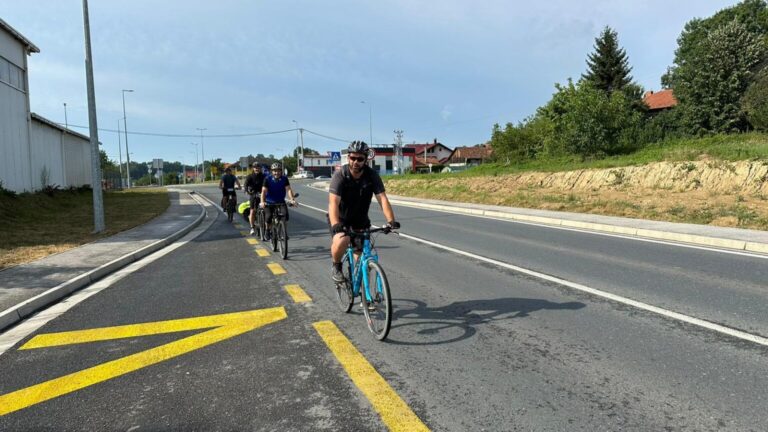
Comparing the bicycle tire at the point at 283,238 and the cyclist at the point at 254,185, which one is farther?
the cyclist at the point at 254,185

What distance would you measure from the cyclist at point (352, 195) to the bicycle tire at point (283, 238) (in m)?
4.05

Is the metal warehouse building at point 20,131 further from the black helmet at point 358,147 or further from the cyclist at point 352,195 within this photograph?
the black helmet at point 358,147

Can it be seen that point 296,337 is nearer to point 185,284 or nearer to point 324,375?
point 324,375

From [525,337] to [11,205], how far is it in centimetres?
1907

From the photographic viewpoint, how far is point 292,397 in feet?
10.7

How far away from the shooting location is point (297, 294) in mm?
6121

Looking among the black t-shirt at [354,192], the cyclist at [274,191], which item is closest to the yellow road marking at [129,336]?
the black t-shirt at [354,192]

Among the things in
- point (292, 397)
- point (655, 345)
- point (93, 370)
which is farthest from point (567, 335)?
point (93, 370)

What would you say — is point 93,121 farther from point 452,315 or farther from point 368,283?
point 452,315

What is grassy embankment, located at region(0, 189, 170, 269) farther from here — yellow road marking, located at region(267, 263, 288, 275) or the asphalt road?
yellow road marking, located at region(267, 263, 288, 275)

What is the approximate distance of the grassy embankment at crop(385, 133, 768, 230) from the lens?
13992 millimetres

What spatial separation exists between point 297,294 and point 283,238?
295cm

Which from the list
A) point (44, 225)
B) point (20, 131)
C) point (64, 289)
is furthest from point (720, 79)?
point (20, 131)

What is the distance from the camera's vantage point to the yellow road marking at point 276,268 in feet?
25.0
